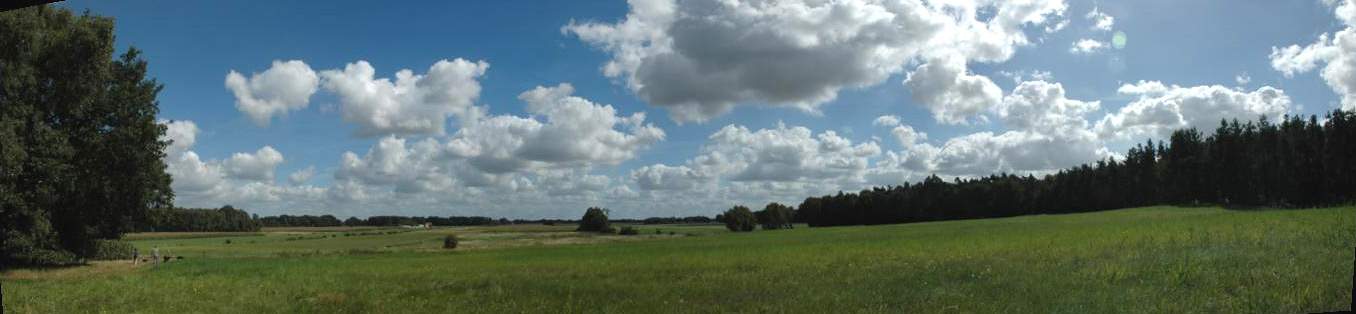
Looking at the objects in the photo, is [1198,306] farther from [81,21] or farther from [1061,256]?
[81,21]

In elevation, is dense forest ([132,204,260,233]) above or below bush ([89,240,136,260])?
above

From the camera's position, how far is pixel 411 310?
64.7 ft

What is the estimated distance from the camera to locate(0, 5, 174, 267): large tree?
117 feet

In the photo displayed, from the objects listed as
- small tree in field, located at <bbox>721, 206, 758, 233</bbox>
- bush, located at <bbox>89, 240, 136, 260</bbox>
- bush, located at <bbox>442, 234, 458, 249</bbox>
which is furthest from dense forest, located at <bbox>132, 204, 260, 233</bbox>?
small tree in field, located at <bbox>721, 206, 758, 233</bbox>

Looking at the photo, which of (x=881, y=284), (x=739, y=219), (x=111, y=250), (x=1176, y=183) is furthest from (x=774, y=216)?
(x=881, y=284)

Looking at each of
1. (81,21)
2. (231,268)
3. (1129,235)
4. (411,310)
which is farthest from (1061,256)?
(81,21)

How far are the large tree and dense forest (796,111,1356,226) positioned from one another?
95686mm

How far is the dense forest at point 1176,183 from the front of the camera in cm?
8790

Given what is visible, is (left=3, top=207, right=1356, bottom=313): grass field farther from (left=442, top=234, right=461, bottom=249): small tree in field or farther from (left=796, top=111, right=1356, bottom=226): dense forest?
(left=796, top=111, right=1356, bottom=226): dense forest

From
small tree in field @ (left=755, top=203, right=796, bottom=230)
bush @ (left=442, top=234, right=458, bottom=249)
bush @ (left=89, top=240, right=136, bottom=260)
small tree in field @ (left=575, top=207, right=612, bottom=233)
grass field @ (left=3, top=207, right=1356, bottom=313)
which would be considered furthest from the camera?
small tree in field @ (left=755, top=203, right=796, bottom=230)

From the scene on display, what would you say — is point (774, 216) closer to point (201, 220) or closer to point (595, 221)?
point (595, 221)

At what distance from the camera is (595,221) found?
14225 cm

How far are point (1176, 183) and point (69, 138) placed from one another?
13001 cm

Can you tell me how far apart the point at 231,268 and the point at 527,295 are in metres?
25.2
